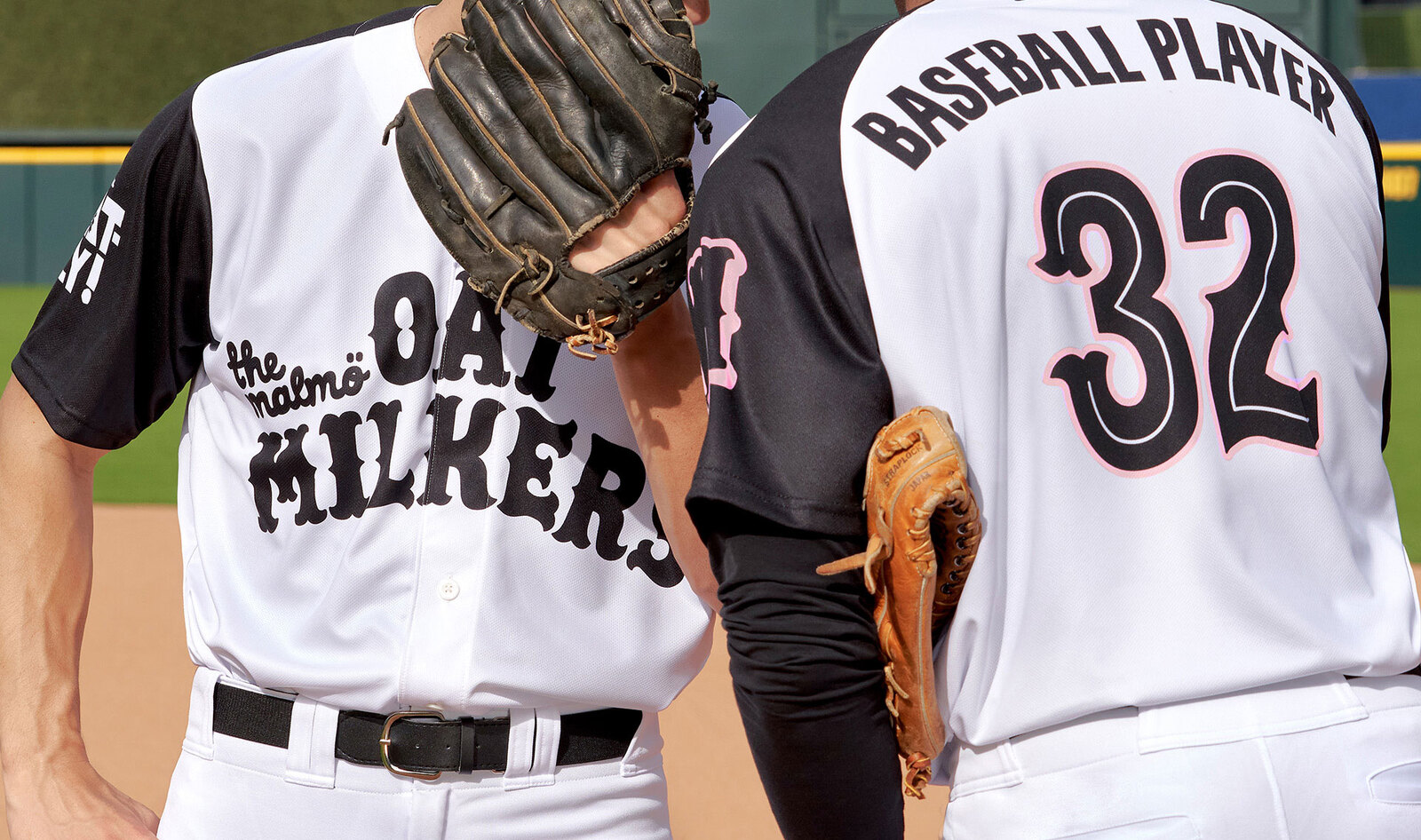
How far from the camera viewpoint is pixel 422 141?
1.10 metres

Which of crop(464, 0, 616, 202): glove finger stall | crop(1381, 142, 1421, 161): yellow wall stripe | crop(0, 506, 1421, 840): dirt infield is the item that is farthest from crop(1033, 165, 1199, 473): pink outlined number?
crop(1381, 142, 1421, 161): yellow wall stripe

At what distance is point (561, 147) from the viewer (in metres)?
1.06

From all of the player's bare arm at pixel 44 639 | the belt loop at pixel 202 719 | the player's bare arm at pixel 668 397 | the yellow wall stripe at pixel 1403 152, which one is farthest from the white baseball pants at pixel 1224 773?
the yellow wall stripe at pixel 1403 152

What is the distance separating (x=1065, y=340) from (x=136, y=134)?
46.6 feet

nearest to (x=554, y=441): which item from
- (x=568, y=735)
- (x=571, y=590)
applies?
(x=571, y=590)

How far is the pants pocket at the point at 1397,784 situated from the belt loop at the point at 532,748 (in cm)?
70

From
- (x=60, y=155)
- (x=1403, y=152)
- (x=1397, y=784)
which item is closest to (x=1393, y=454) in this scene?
(x=1403, y=152)

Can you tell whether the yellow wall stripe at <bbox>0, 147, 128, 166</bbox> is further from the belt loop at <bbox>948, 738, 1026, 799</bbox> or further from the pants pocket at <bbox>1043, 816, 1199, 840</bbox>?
the pants pocket at <bbox>1043, 816, 1199, 840</bbox>

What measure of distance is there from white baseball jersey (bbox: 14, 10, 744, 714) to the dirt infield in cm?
180

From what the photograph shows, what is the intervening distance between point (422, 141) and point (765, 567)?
465 mm

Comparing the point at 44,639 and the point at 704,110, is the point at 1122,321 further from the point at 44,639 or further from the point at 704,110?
the point at 44,639

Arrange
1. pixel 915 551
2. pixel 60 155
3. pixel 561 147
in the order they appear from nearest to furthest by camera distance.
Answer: pixel 915 551, pixel 561 147, pixel 60 155

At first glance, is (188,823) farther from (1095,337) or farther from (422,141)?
(1095,337)

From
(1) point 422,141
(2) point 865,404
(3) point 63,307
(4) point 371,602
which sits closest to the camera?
(2) point 865,404
